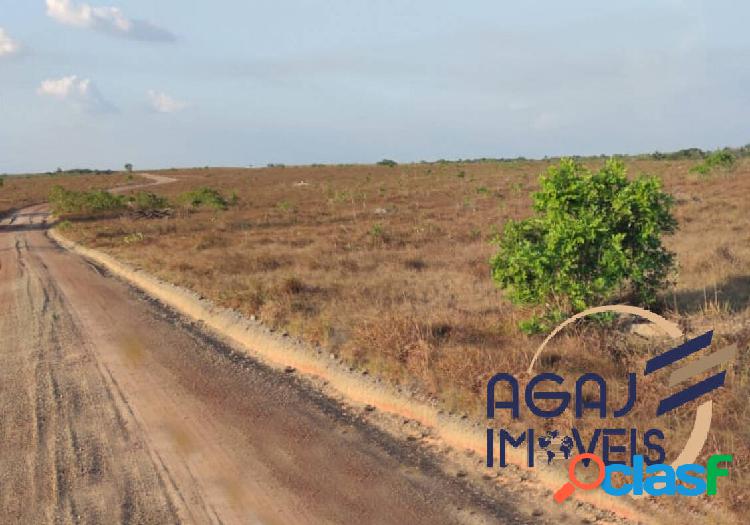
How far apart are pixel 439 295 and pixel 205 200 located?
103ft

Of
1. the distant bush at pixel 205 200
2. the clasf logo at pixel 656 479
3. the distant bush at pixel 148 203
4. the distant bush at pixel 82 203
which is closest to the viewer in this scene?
the clasf logo at pixel 656 479

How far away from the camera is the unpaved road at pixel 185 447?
17.0 feet

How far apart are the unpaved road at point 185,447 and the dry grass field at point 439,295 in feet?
4.18

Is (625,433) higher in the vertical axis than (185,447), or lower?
higher

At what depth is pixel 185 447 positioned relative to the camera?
6.37m

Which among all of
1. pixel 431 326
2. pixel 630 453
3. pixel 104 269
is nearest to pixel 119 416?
pixel 431 326

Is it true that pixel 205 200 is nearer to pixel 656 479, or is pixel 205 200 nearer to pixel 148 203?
pixel 148 203

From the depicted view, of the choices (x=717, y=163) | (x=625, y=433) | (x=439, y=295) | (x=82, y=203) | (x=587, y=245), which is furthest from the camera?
(x=717, y=163)

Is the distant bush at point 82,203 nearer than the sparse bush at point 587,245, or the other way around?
the sparse bush at point 587,245

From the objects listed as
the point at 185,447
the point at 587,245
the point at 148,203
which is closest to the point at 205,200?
the point at 148,203

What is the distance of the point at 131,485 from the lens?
5.60 m

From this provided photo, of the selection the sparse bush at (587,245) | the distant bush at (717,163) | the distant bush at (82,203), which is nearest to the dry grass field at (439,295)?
the sparse bush at (587,245)

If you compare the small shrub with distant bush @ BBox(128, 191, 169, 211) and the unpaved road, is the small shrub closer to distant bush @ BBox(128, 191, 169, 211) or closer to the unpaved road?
the unpaved road

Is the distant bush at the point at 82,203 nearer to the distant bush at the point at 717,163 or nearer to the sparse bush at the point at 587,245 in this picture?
the sparse bush at the point at 587,245
